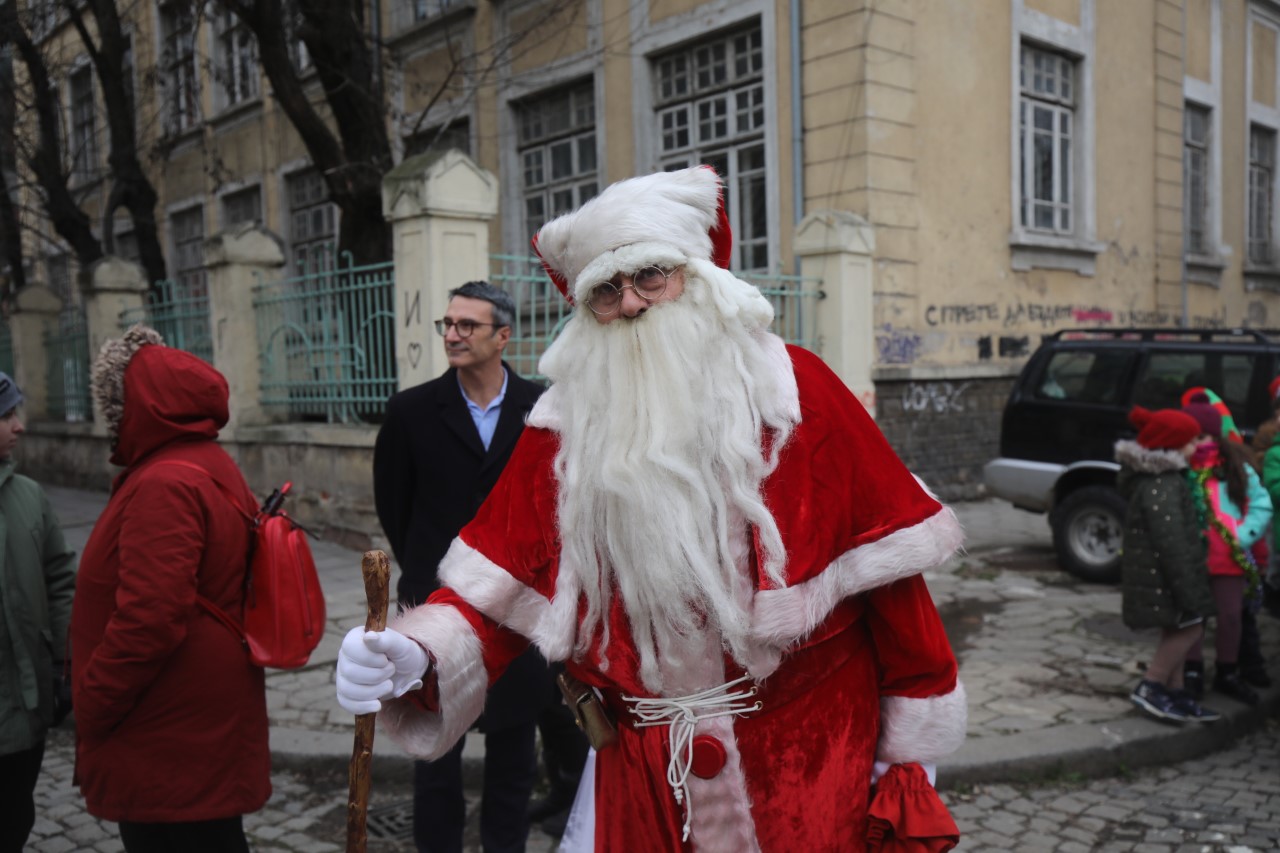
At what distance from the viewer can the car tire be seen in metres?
7.89

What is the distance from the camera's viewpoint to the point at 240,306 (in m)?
9.66

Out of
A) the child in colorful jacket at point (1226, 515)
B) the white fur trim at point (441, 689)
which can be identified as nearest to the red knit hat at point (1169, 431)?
the child in colorful jacket at point (1226, 515)

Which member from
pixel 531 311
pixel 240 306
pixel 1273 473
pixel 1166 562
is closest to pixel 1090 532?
pixel 1273 473

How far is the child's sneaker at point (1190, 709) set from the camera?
4.89 meters

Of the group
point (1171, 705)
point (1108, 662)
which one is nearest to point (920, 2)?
point (1108, 662)

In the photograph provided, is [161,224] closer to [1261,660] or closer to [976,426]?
[976,426]

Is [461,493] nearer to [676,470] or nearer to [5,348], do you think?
[676,470]

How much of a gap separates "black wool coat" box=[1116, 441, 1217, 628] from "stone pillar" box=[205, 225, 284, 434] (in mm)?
7514

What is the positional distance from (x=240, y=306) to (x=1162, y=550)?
25.7 feet

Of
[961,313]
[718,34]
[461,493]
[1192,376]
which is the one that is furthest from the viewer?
[718,34]

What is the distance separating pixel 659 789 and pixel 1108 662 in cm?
468

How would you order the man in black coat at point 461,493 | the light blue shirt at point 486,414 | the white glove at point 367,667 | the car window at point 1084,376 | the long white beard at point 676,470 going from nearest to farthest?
the white glove at point 367,667
the long white beard at point 676,470
the man in black coat at point 461,493
the light blue shirt at point 486,414
the car window at point 1084,376

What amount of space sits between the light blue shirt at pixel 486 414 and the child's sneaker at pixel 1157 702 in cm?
334

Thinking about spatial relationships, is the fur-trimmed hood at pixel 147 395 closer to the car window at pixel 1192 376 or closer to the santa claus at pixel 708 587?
the santa claus at pixel 708 587
